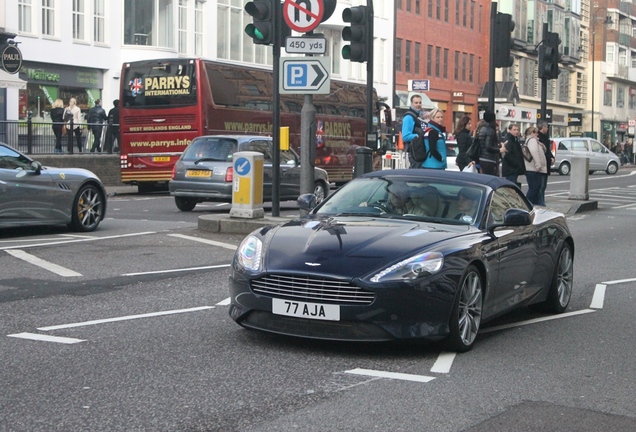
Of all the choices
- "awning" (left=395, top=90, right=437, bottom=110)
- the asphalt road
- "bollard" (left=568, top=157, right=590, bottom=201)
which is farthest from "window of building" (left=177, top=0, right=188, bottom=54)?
the asphalt road

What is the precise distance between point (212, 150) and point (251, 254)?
47.8 ft

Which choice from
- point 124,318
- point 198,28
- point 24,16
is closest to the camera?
point 124,318

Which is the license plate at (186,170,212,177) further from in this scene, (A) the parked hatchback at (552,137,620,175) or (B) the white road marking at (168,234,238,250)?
(A) the parked hatchback at (552,137,620,175)

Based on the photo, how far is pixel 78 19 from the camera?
1609 inches

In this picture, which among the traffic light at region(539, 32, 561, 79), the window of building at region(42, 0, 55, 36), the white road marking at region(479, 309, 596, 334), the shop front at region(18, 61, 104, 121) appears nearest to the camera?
the white road marking at region(479, 309, 596, 334)

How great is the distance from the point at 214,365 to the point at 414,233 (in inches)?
68.1

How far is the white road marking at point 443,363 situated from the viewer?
708 centimetres

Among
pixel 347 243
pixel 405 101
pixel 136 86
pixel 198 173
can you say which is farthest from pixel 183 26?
pixel 347 243

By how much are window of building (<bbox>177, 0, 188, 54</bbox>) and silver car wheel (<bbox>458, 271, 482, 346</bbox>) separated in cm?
3896

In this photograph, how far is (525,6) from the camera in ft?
274

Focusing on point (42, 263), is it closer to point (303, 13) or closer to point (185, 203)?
point (303, 13)

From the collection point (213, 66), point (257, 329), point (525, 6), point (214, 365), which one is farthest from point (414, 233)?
point (525, 6)

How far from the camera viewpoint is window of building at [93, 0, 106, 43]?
41.7 m

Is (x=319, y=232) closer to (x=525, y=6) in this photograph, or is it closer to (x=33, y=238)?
(x=33, y=238)
